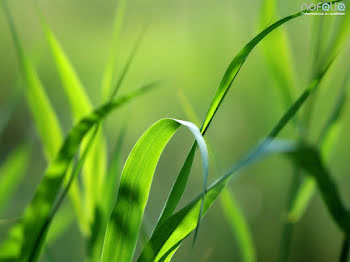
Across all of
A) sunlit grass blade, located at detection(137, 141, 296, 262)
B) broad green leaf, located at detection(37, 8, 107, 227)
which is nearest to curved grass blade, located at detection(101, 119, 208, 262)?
sunlit grass blade, located at detection(137, 141, 296, 262)

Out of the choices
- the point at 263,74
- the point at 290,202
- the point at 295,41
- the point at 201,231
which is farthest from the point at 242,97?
the point at 290,202

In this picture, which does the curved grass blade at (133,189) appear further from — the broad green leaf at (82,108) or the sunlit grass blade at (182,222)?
the broad green leaf at (82,108)

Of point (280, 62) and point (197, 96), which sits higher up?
point (280, 62)

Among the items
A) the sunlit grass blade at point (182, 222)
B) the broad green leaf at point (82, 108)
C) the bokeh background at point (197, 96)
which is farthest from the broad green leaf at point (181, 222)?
the bokeh background at point (197, 96)

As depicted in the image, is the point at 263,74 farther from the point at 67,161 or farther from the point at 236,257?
the point at 67,161

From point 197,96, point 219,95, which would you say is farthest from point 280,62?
point 197,96

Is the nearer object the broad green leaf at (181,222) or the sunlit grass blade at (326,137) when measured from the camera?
the broad green leaf at (181,222)

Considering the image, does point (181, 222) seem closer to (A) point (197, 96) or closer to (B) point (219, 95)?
(B) point (219, 95)

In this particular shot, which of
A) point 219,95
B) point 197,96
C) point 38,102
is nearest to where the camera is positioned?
point 219,95
